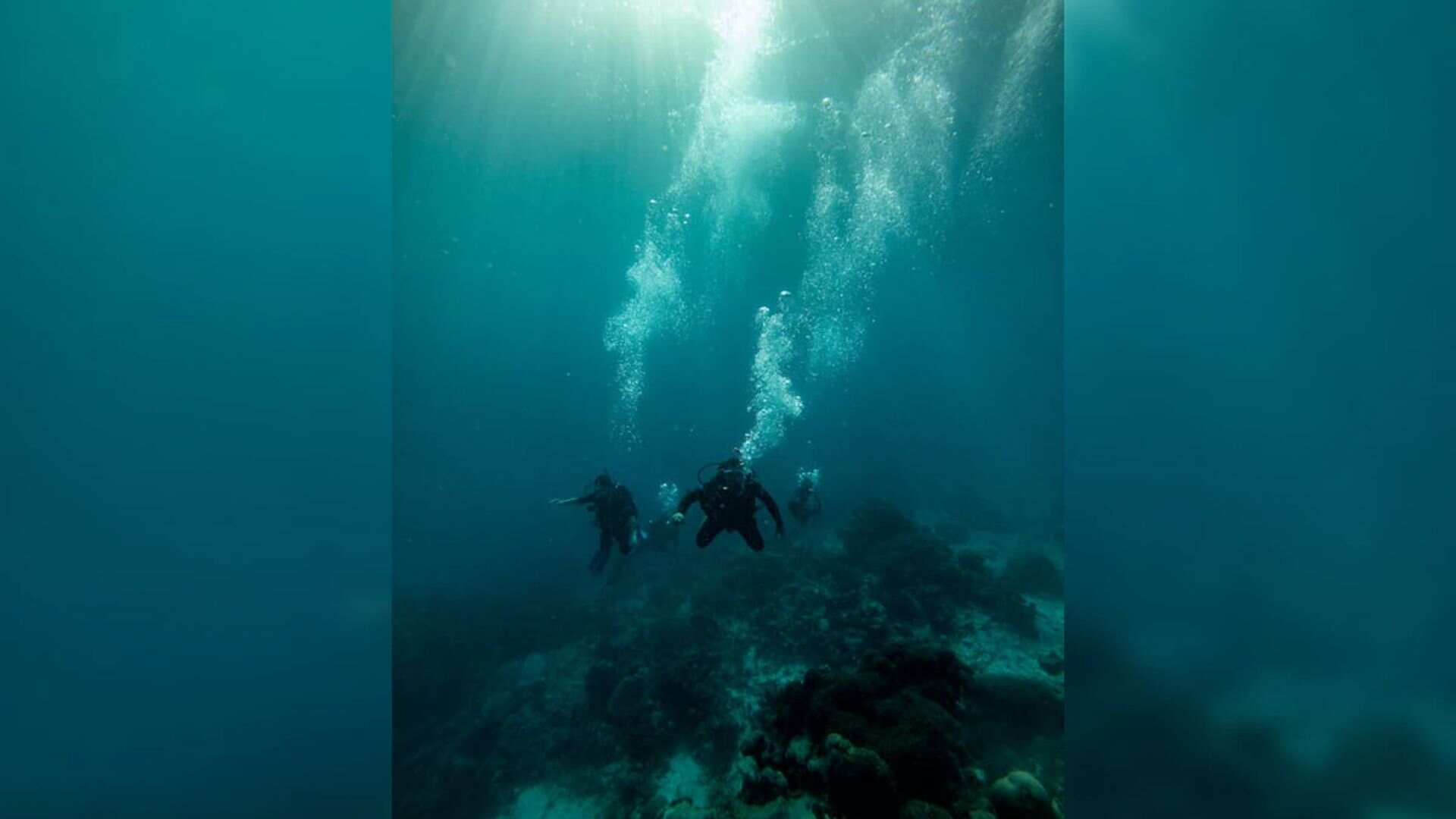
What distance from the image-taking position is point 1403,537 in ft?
3.09

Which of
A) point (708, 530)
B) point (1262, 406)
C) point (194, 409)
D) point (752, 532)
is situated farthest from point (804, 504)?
point (194, 409)

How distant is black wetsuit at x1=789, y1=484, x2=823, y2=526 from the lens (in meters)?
11.1

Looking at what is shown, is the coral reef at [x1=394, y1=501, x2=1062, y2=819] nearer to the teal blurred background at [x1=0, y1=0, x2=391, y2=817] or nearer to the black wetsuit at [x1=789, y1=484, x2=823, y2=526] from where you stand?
the black wetsuit at [x1=789, y1=484, x2=823, y2=526]

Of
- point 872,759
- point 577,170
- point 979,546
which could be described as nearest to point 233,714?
point 872,759

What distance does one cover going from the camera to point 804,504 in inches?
440

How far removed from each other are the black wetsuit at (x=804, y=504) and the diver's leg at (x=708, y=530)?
4.54m

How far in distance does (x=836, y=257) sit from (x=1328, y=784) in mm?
63531

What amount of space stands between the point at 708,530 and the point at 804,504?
15.7ft

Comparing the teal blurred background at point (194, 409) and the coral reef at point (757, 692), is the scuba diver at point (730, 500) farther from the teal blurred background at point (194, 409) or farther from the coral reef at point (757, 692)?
the teal blurred background at point (194, 409)

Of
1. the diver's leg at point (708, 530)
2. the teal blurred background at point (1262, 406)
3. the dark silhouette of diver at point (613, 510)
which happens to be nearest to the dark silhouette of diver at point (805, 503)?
the dark silhouette of diver at point (613, 510)

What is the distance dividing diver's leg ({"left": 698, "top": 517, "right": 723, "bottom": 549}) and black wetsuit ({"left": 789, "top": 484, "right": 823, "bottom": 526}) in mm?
4542

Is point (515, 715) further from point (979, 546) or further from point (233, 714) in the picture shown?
point (979, 546)

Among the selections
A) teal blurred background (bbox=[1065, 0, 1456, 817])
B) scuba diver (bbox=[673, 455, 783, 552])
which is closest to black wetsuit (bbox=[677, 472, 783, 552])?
scuba diver (bbox=[673, 455, 783, 552])

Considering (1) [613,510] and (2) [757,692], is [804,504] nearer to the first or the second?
(1) [613,510]
